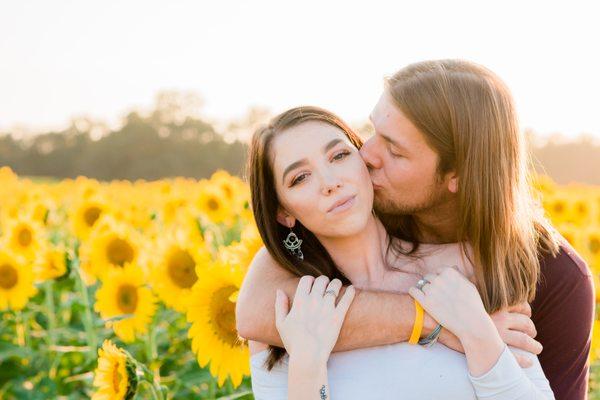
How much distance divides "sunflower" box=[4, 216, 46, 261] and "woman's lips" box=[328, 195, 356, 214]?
322 centimetres

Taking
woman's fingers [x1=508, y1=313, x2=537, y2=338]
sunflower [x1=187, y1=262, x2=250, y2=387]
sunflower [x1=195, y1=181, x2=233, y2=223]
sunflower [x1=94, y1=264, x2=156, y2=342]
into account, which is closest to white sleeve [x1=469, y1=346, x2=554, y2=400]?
woman's fingers [x1=508, y1=313, x2=537, y2=338]

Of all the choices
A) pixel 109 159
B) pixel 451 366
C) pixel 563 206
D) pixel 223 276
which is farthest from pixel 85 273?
pixel 109 159

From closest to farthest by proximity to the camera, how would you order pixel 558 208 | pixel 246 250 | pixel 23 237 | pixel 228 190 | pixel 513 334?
pixel 513 334
pixel 246 250
pixel 23 237
pixel 228 190
pixel 558 208

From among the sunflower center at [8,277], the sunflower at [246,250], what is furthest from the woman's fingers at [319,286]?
the sunflower center at [8,277]

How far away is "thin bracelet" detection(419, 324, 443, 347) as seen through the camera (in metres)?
2.81

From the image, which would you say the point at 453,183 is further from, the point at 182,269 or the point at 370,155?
the point at 182,269

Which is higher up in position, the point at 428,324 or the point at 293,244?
the point at 293,244

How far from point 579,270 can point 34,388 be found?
12.2ft

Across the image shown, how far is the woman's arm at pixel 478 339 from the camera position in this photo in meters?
2.68

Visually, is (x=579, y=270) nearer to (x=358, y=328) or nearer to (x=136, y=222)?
(x=358, y=328)

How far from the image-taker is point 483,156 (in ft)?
10.4

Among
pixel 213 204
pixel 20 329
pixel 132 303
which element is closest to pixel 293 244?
pixel 132 303

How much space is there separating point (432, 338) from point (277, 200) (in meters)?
0.92

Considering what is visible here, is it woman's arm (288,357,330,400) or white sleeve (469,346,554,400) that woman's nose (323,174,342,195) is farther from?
white sleeve (469,346,554,400)
